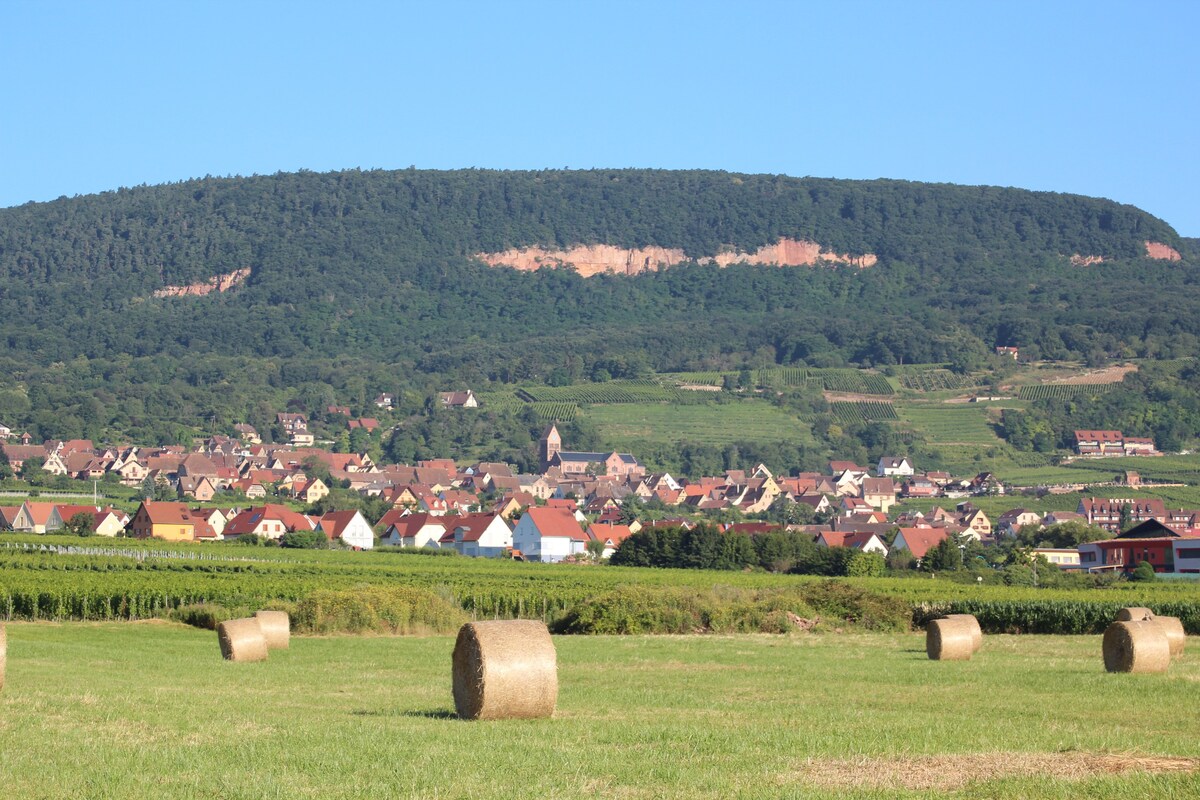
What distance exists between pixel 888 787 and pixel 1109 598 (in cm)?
4123

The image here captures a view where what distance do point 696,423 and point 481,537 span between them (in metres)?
92.2

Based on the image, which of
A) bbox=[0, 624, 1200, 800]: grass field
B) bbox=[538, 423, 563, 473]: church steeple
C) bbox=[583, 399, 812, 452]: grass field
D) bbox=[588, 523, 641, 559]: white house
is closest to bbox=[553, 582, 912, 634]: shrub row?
bbox=[0, 624, 1200, 800]: grass field

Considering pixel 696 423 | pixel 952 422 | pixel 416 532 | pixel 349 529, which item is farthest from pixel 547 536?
pixel 952 422

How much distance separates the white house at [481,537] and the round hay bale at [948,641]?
69.5 meters

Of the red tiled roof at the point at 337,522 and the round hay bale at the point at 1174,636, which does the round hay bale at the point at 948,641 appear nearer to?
the round hay bale at the point at 1174,636

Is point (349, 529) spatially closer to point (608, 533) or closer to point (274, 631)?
point (608, 533)

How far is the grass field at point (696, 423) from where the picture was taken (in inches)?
7219

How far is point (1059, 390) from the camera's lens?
190 metres

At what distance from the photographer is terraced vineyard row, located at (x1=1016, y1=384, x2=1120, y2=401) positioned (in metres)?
188

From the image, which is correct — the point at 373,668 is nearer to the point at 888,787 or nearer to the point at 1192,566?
the point at 888,787

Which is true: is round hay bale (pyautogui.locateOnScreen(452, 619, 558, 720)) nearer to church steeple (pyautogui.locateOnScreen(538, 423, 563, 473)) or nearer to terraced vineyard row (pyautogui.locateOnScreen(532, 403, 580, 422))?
church steeple (pyautogui.locateOnScreen(538, 423, 563, 473))

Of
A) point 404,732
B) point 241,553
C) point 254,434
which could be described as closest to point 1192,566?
point 241,553

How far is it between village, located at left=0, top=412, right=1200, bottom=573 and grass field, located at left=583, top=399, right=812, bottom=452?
8789 mm

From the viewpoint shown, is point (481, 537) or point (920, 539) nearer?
point (920, 539)
